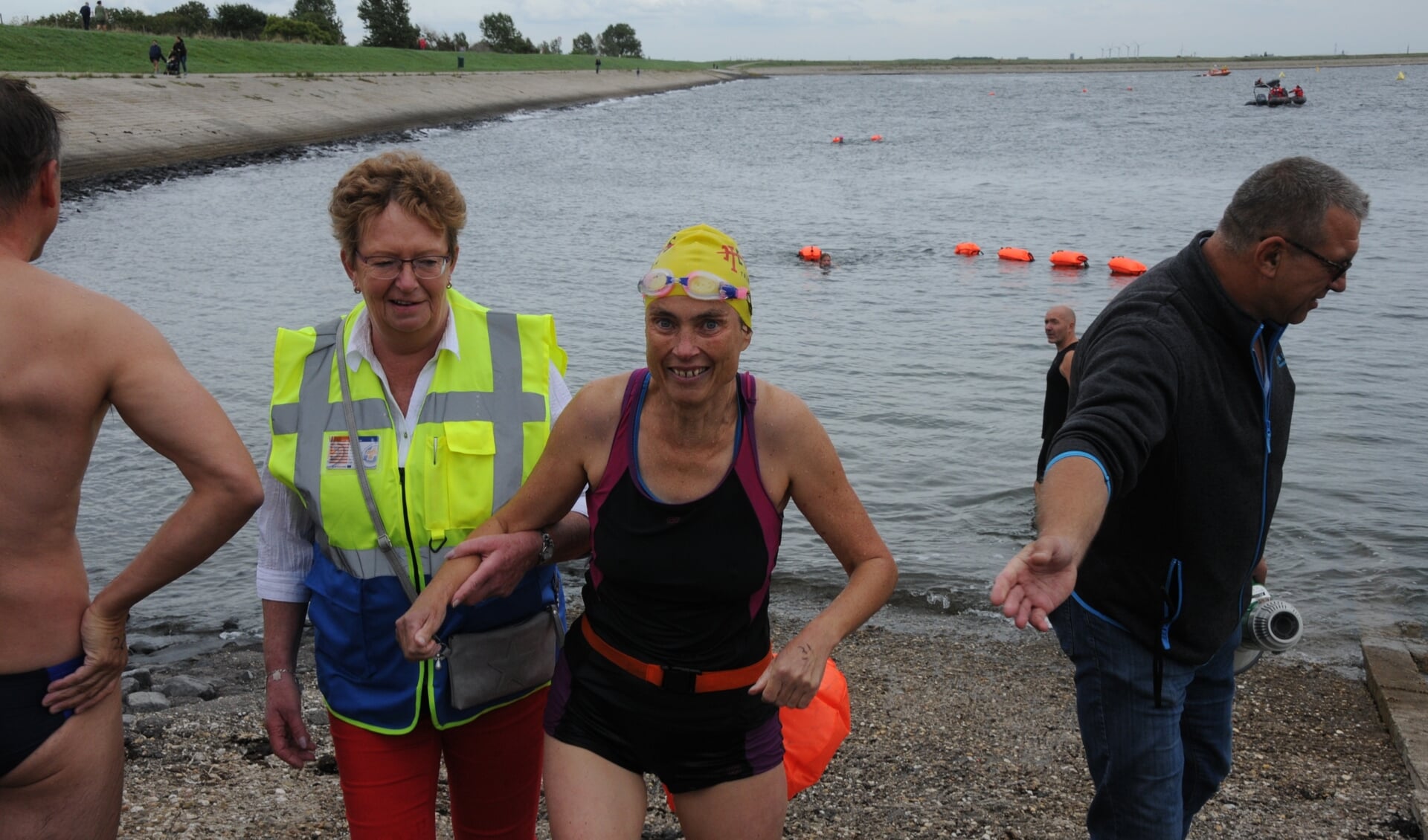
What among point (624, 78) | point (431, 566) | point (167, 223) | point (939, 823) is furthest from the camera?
point (624, 78)

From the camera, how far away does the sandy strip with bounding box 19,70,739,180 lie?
3256 centimetres

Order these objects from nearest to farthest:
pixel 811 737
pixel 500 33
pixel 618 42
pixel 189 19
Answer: pixel 811 737, pixel 189 19, pixel 500 33, pixel 618 42

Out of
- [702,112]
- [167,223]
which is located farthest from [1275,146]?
[167,223]

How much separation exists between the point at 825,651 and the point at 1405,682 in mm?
5306

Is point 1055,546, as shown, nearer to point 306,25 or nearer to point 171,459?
point 171,459

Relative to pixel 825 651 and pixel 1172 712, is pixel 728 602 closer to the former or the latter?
pixel 825 651

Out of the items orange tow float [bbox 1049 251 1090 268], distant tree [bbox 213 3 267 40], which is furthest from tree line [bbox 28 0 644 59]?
orange tow float [bbox 1049 251 1090 268]

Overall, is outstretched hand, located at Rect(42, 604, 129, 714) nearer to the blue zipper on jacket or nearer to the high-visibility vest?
the high-visibility vest

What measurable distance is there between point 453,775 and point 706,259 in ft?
5.31

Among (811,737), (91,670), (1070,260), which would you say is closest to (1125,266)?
(1070,260)

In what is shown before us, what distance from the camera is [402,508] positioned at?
3.16 metres

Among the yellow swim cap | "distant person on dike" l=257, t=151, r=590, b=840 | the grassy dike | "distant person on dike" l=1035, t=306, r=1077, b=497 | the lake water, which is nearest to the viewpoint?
the yellow swim cap

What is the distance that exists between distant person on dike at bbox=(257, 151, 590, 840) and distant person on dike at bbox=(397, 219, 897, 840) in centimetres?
20

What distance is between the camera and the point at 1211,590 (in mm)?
3332
